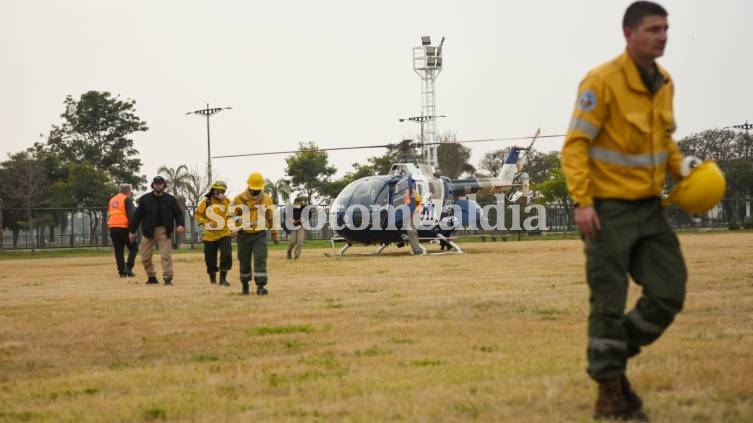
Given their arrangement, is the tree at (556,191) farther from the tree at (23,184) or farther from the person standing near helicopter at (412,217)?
the person standing near helicopter at (412,217)

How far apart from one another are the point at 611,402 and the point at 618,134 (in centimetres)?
140

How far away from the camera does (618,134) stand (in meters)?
5.88

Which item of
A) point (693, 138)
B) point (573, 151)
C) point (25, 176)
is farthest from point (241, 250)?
point (693, 138)

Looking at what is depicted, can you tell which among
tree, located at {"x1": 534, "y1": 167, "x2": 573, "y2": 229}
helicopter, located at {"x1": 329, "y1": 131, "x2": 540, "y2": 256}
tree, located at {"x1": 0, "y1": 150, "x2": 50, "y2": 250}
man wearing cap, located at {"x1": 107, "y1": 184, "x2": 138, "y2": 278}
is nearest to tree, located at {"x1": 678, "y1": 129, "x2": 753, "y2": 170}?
tree, located at {"x1": 534, "y1": 167, "x2": 573, "y2": 229}

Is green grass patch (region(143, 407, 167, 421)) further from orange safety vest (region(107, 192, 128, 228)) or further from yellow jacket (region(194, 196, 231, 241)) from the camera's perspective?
orange safety vest (region(107, 192, 128, 228))

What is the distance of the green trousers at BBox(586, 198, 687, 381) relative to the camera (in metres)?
5.70

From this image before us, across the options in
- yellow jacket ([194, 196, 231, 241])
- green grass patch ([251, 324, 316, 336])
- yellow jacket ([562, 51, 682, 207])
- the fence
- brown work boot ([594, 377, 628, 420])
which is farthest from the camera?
the fence

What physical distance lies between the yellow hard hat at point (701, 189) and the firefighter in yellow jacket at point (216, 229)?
1253 centimetres

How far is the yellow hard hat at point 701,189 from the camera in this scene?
5887 mm

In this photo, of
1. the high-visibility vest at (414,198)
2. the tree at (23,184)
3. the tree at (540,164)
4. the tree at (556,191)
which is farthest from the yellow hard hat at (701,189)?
the tree at (540,164)

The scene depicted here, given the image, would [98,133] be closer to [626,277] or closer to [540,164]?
[540,164]

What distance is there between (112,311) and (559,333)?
5.73 meters

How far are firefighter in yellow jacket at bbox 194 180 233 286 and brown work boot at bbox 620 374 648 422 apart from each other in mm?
12656

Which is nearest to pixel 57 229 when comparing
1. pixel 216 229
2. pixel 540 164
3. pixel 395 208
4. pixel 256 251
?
pixel 395 208
